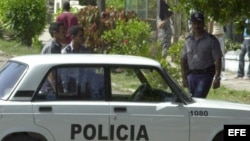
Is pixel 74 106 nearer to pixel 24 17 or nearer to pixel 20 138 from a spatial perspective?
pixel 20 138

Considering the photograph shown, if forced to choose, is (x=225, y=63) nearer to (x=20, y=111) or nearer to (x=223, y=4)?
(x=223, y=4)

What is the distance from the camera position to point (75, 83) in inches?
318

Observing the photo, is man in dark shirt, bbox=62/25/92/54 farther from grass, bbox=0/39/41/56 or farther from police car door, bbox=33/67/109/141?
grass, bbox=0/39/41/56

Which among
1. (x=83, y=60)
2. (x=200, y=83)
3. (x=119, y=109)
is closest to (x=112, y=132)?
(x=119, y=109)

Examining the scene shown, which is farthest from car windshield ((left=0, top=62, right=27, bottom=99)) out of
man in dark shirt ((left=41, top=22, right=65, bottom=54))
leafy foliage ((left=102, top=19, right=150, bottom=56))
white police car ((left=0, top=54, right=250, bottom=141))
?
leafy foliage ((left=102, top=19, right=150, bottom=56))

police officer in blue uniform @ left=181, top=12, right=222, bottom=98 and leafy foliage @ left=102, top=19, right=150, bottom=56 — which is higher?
police officer in blue uniform @ left=181, top=12, right=222, bottom=98

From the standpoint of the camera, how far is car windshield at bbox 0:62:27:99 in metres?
8.03

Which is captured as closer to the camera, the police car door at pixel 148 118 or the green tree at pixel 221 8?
the police car door at pixel 148 118

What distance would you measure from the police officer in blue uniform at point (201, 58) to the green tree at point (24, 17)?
16.9m

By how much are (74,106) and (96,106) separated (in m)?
0.22

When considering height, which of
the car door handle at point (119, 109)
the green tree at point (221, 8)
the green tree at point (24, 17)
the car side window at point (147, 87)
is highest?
the green tree at point (221, 8)

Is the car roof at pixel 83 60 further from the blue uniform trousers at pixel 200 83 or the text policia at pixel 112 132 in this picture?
the blue uniform trousers at pixel 200 83

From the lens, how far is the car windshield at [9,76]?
8.03 m

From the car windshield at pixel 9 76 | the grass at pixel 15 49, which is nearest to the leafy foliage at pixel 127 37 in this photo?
the grass at pixel 15 49
